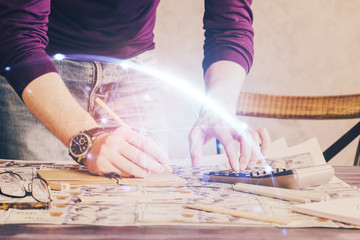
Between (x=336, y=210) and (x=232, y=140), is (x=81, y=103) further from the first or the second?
(x=336, y=210)

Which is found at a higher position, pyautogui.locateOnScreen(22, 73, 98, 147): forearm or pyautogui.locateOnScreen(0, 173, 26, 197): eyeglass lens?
pyautogui.locateOnScreen(22, 73, 98, 147): forearm

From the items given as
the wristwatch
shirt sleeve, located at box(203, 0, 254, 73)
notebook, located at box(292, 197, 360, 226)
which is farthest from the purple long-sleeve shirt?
notebook, located at box(292, 197, 360, 226)

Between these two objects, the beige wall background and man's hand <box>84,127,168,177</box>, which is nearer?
man's hand <box>84,127,168,177</box>

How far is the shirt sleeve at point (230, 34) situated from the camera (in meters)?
0.84

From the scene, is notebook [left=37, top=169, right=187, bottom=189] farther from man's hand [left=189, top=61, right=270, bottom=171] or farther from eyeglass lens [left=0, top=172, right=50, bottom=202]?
man's hand [left=189, top=61, right=270, bottom=171]

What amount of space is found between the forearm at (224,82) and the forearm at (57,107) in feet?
1.04

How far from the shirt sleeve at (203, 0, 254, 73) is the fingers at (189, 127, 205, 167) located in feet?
0.66

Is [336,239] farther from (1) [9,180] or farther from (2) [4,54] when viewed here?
(2) [4,54]

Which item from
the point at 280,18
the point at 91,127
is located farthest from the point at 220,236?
the point at 280,18

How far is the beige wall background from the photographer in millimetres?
1171

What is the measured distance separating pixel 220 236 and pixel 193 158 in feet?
1.24

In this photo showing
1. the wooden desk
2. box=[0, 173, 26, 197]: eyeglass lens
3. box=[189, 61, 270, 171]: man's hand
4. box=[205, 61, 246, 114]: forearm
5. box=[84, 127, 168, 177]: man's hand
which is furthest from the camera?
box=[205, 61, 246, 114]: forearm

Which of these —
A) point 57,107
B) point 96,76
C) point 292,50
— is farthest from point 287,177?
point 292,50

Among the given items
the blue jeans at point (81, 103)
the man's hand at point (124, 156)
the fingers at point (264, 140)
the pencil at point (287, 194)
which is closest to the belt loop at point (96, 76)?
the blue jeans at point (81, 103)
